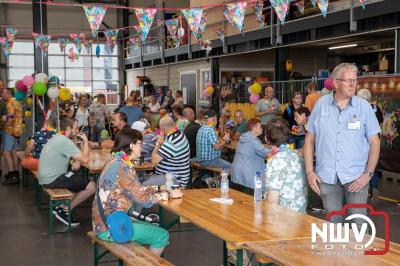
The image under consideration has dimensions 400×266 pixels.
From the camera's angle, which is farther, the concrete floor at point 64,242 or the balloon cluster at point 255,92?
the balloon cluster at point 255,92

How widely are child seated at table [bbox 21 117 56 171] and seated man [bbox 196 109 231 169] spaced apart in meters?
2.13

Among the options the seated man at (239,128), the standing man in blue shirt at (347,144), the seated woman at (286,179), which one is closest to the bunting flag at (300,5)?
the seated man at (239,128)

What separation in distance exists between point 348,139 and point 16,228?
15.2 feet

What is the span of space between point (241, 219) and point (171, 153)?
312cm

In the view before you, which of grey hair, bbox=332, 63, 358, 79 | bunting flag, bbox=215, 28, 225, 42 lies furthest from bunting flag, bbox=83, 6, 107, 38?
grey hair, bbox=332, 63, 358, 79

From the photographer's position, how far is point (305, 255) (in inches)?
111

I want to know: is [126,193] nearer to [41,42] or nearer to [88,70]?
[41,42]

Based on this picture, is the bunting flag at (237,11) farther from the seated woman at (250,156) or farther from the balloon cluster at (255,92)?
the seated woman at (250,156)

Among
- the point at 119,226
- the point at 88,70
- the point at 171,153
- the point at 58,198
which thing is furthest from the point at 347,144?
the point at 88,70

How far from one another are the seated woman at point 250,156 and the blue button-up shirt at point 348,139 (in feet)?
8.60

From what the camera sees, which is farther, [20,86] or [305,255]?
[20,86]

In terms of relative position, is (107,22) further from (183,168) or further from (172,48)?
(183,168)

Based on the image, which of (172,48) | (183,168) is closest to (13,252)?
(183,168)

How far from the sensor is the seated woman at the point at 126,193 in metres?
4.06
